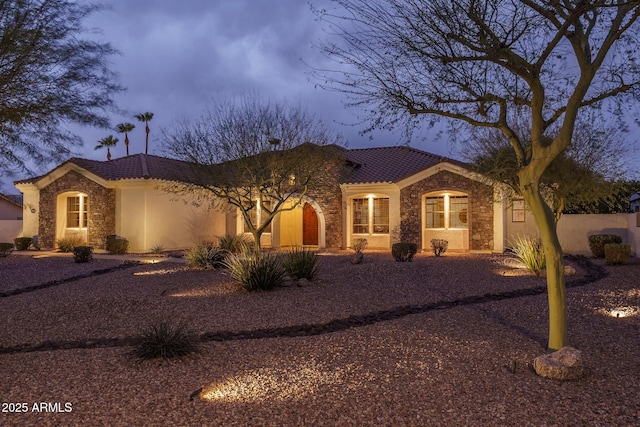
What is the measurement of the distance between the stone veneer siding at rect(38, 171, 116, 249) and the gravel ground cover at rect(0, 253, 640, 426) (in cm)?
1198

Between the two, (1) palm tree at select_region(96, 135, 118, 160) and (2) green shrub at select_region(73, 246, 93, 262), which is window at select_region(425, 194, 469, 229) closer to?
(2) green shrub at select_region(73, 246, 93, 262)

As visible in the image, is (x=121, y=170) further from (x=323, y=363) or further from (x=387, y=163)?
(x=323, y=363)

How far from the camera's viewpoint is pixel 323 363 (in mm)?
6113

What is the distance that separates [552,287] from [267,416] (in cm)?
371

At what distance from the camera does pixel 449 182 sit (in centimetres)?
2136

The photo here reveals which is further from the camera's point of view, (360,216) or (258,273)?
(360,216)

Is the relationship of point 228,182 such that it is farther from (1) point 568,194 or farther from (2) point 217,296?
(1) point 568,194

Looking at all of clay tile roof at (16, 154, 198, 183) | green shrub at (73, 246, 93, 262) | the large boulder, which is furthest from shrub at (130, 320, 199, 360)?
clay tile roof at (16, 154, 198, 183)

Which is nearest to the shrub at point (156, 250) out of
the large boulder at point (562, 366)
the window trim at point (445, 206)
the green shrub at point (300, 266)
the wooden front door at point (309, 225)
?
the wooden front door at point (309, 225)

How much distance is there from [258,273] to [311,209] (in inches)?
580

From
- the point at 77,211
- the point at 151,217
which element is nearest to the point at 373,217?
the point at 151,217

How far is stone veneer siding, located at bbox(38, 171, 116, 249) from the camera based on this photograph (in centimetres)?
2325

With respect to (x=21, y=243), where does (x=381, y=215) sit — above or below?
above

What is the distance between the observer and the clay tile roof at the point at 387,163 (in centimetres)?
2277
